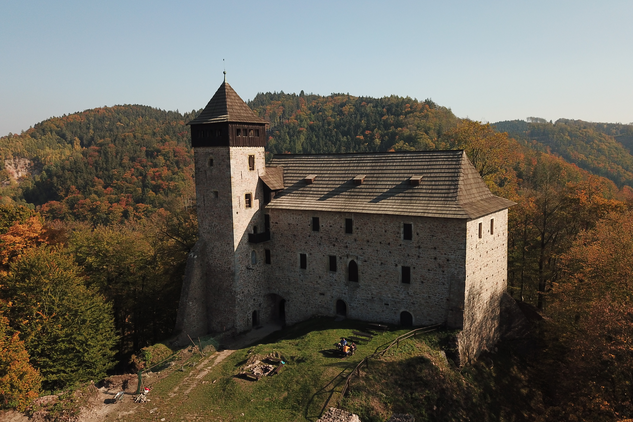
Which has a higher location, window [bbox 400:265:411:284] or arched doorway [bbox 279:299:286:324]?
window [bbox 400:265:411:284]

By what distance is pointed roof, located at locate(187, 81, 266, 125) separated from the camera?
94.4 ft

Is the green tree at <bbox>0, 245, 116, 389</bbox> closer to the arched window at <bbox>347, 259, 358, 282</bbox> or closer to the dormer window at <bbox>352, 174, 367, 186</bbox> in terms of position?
the arched window at <bbox>347, 259, 358, 282</bbox>

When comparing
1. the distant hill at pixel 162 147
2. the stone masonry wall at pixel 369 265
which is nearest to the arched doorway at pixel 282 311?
the stone masonry wall at pixel 369 265

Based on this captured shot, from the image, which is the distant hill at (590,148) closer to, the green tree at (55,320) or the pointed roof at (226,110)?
the pointed roof at (226,110)

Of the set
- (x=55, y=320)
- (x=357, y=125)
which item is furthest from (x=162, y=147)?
(x=55, y=320)

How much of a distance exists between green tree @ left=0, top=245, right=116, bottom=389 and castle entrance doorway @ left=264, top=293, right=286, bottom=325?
10.8 meters

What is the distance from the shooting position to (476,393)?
925 inches

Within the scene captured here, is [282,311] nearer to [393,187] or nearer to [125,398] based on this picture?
[125,398]

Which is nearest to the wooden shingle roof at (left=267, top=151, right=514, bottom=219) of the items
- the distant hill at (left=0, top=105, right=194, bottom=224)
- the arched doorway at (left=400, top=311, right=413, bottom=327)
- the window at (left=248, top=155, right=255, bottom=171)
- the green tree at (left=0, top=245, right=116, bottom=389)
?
the window at (left=248, top=155, right=255, bottom=171)

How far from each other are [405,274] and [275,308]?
11358 mm

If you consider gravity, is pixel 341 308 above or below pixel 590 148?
below

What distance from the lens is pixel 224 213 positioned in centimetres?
2948

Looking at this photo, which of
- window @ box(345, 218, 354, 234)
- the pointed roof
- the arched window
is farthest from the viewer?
the pointed roof

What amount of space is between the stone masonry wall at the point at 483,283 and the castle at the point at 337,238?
8 cm
